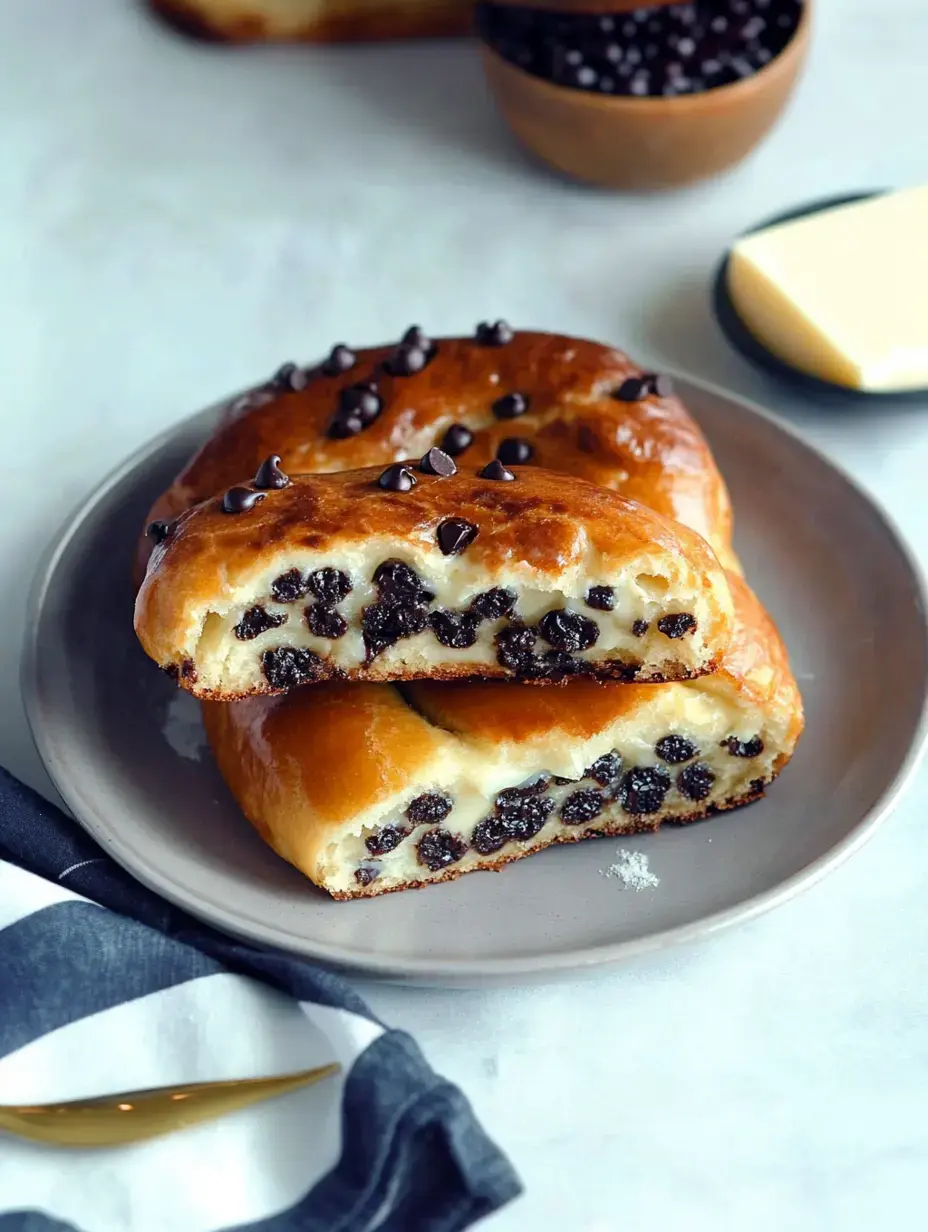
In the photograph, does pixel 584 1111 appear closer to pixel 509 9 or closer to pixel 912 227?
pixel 912 227

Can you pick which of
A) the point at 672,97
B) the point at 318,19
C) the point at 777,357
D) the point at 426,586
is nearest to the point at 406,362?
the point at 426,586

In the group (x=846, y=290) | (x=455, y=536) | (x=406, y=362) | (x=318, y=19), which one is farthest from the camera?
(x=318, y=19)

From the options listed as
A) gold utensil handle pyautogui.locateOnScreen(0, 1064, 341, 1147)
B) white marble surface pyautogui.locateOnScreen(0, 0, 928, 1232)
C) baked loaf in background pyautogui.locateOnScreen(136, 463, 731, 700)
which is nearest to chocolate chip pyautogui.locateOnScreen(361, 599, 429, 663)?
baked loaf in background pyautogui.locateOnScreen(136, 463, 731, 700)

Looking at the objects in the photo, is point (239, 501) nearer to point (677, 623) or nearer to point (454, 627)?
point (454, 627)

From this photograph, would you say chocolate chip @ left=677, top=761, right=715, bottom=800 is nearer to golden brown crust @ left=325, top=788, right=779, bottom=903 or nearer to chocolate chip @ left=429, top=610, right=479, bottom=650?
golden brown crust @ left=325, top=788, right=779, bottom=903

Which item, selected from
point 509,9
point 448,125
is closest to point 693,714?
point 509,9

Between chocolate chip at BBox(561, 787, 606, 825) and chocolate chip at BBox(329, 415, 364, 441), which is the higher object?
chocolate chip at BBox(329, 415, 364, 441)

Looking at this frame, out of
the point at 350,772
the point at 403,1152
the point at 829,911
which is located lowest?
the point at 829,911
